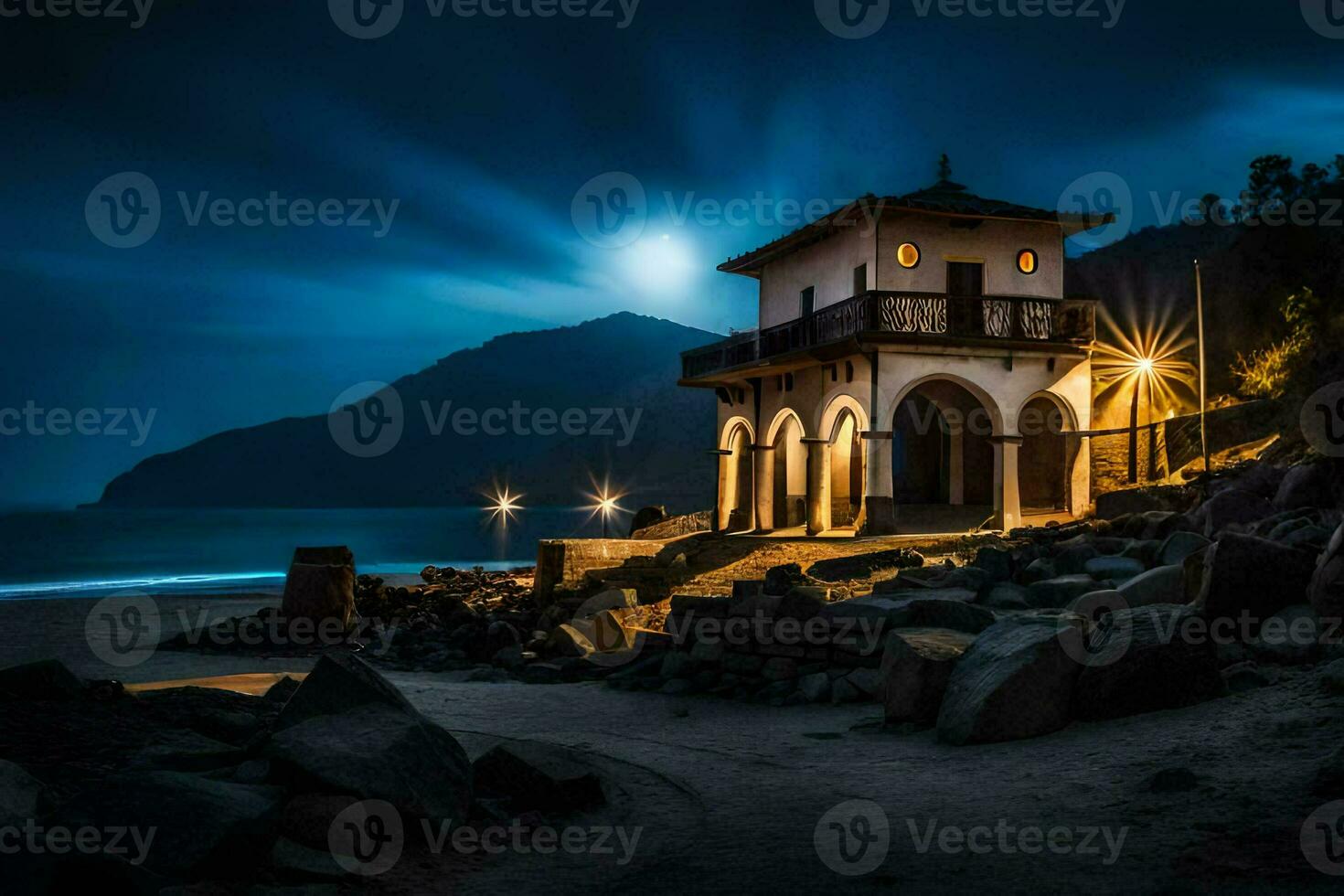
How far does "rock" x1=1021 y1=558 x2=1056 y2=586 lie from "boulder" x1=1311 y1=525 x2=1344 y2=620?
13.0 feet

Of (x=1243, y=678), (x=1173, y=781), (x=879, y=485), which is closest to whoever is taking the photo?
(x=1173, y=781)

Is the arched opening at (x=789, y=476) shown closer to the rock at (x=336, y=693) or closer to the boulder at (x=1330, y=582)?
the boulder at (x=1330, y=582)

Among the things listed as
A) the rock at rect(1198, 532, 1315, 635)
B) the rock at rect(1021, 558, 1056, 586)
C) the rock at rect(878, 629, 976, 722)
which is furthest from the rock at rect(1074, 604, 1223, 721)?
the rock at rect(1021, 558, 1056, 586)

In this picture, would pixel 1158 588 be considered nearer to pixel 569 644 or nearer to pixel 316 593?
pixel 569 644

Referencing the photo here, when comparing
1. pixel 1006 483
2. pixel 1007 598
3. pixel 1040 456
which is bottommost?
pixel 1007 598

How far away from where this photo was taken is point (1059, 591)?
9734mm

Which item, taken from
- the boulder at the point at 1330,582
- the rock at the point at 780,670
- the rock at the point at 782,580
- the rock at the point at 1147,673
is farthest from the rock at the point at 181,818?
the rock at the point at 782,580

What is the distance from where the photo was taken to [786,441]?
27.4 metres

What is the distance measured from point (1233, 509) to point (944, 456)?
16.5 metres

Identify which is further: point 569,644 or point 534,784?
point 569,644

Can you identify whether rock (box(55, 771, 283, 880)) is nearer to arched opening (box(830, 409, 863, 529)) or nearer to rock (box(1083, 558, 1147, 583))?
rock (box(1083, 558, 1147, 583))

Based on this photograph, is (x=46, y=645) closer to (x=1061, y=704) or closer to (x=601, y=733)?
(x=601, y=733)

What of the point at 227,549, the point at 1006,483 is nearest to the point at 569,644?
the point at 1006,483

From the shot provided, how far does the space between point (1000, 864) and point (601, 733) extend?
450cm
